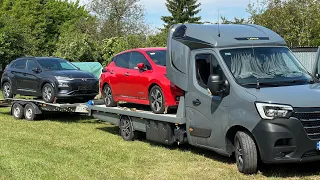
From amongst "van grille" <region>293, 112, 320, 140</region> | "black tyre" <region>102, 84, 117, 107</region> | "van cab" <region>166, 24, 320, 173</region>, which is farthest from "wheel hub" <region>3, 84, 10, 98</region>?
"van grille" <region>293, 112, 320, 140</region>

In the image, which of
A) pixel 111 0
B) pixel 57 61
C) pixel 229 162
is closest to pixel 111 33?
pixel 111 0

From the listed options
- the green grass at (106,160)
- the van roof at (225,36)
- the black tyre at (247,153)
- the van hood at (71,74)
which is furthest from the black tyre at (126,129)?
the black tyre at (247,153)

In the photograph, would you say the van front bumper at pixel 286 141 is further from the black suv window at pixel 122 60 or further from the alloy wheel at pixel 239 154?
the black suv window at pixel 122 60

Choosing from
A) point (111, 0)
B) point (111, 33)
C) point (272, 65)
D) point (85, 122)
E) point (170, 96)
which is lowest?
point (85, 122)

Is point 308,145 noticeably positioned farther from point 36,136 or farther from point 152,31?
point 152,31

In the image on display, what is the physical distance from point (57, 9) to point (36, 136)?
5234 cm

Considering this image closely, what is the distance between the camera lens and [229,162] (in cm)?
823

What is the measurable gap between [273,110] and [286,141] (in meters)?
0.52

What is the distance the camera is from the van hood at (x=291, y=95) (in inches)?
259

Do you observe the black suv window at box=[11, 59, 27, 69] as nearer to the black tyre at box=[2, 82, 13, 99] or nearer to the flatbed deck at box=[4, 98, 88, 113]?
the black tyre at box=[2, 82, 13, 99]

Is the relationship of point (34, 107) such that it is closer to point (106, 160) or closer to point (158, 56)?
point (158, 56)

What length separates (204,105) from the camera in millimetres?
8023

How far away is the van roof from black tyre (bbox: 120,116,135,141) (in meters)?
3.05

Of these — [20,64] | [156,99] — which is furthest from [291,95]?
[20,64]
